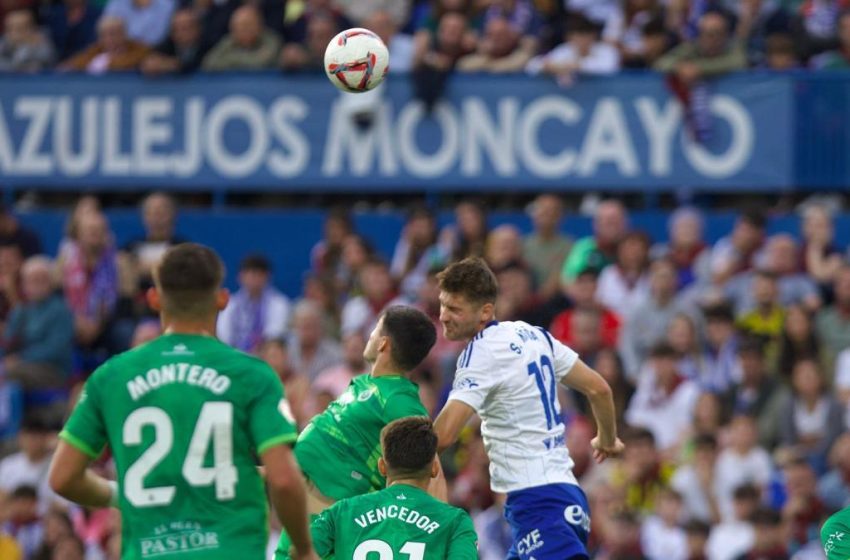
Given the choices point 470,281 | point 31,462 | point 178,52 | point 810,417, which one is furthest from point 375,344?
point 178,52

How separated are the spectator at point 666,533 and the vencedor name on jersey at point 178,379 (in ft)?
24.1

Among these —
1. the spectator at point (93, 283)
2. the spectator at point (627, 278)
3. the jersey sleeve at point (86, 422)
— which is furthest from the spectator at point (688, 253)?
the jersey sleeve at point (86, 422)

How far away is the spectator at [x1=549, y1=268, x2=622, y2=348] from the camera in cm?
1552

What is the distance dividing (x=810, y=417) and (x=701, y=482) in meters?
1.16

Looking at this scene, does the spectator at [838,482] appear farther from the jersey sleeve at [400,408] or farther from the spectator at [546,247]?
the jersey sleeve at [400,408]

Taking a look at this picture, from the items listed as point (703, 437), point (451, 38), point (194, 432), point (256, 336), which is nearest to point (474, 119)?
point (451, 38)

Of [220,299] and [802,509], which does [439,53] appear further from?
[220,299]

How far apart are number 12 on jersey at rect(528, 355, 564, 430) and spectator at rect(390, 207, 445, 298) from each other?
24.1 feet

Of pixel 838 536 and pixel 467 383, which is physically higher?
pixel 467 383

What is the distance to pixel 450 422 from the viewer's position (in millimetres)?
8633

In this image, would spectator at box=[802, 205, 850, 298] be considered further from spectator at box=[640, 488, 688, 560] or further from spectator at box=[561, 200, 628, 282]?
spectator at box=[640, 488, 688, 560]

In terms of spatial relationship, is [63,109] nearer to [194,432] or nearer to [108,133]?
[108,133]

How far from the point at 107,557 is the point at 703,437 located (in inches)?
182

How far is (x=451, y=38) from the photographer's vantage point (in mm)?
18328
